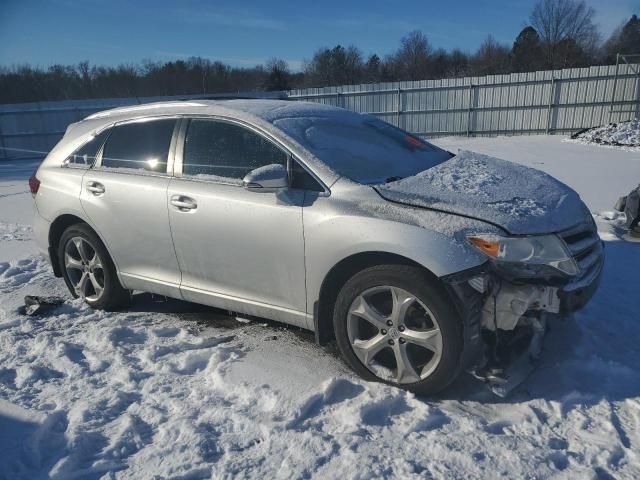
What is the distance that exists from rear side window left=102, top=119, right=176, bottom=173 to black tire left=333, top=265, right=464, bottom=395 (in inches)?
69.5

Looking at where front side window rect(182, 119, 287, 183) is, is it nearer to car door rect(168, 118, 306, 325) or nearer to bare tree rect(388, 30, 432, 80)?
car door rect(168, 118, 306, 325)

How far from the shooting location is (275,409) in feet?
8.76

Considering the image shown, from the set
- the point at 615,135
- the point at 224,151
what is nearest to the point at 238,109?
the point at 224,151

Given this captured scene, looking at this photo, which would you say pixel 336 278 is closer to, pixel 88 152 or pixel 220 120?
pixel 220 120

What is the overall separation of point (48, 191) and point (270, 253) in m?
2.41

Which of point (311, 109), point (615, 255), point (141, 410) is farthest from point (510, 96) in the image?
point (141, 410)

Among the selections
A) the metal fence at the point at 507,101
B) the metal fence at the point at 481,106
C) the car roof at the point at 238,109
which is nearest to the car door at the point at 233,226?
the car roof at the point at 238,109

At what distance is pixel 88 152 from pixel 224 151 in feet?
4.83

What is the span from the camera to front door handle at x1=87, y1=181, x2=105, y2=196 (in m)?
3.87

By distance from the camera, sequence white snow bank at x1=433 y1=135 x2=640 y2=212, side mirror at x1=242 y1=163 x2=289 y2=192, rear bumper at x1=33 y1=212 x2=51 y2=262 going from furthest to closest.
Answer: white snow bank at x1=433 y1=135 x2=640 y2=212 → rear bumper at x1=33 y1=212 x2=51 y2=262 → side mirror at x1=242 y1=163 x2=289 y2=192

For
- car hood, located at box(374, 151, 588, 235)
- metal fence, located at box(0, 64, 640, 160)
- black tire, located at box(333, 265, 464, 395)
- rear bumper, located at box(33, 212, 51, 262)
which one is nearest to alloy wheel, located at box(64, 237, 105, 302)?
rear bumper, located at box(33, 212, 51, 262)

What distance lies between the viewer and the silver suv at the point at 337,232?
2.58 m

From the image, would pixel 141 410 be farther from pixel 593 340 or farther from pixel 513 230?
pixel 593 340

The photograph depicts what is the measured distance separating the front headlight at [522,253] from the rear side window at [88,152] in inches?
123
